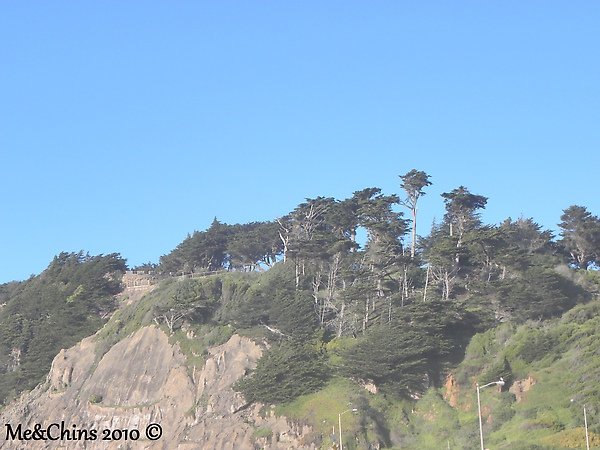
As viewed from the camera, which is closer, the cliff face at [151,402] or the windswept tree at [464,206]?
the cliff face at [151,402]

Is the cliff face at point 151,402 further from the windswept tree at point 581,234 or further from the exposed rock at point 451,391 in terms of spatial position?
the windswept tree at point 581,234

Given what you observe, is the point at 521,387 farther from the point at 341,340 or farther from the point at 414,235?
the point at 414,235

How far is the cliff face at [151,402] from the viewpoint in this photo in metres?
71.8

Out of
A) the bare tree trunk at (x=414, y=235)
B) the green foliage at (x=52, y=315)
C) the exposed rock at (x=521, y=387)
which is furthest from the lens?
the green foliage at (x=52, y=315)

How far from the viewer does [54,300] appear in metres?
103

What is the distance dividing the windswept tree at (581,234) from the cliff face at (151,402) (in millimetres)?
31626

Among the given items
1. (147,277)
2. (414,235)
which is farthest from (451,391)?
(147,277)

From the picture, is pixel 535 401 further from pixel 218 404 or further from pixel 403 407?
pixel 218 404

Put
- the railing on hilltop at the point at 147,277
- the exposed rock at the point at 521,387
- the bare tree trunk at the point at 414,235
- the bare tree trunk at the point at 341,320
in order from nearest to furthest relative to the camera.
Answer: the exposed rock at the point at 521,387 < the bare tree trunk at the point at 341,320 < the bare tree trunk at the point at 414,235 < the railing on hilltop at the point at 147,277

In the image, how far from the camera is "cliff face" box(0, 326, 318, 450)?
71.8 metres

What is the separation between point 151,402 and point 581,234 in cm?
4131

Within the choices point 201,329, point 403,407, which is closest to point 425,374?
point 403,407

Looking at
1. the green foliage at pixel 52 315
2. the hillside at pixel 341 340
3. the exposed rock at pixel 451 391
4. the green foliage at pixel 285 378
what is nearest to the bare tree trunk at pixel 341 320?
the hillside at pixel 341 340

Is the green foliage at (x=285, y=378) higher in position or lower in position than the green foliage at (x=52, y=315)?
lower
